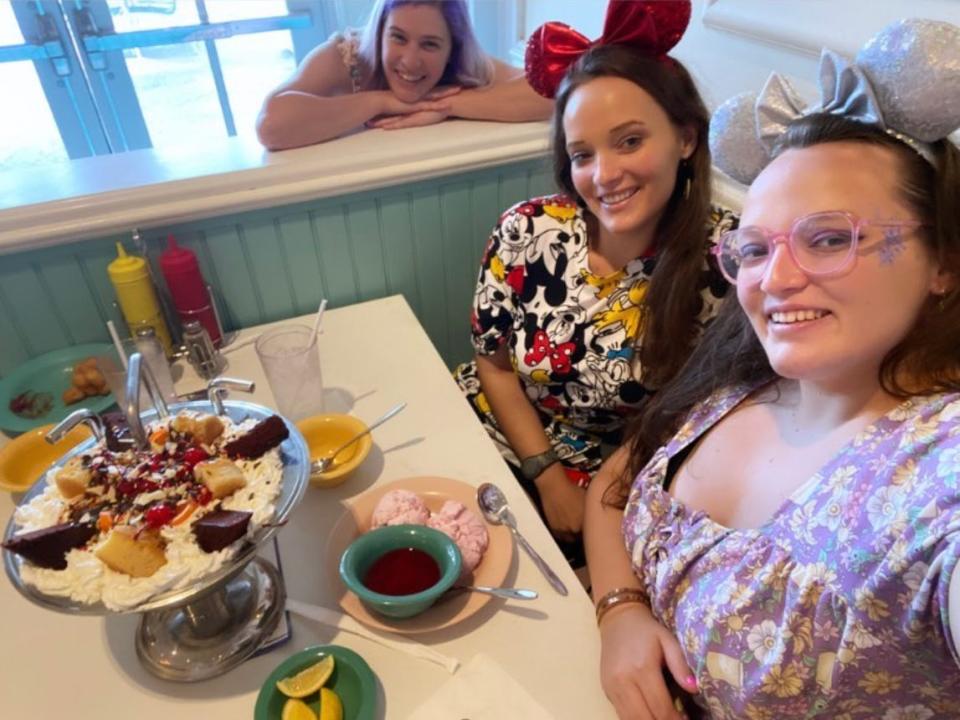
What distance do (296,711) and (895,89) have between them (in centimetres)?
87

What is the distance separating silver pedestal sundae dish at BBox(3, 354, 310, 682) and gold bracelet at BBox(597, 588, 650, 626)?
42 centimetres

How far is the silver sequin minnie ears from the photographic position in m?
0.60

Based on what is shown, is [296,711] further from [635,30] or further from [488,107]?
[488,107]

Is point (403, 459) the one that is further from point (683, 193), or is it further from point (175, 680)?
point (683, 193)

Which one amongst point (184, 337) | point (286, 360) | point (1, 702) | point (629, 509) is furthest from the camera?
point (184, 337)

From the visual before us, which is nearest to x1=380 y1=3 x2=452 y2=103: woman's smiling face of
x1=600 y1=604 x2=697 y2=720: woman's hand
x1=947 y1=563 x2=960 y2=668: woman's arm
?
x1=600 y1=604 x2=697 y2=720: woman's hand

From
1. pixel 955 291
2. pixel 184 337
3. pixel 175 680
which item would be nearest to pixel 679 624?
pixel 955 291

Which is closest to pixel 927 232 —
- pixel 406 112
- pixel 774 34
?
pixel 774 34

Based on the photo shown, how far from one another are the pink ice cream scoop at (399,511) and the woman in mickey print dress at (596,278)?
44 cm

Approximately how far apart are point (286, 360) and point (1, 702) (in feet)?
1.88

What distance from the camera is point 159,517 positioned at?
2.25 ft

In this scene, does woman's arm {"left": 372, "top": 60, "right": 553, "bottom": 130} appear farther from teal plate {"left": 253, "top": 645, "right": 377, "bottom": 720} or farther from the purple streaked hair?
teal plate {"left": 253, "top": 645, "right": 377, "bottom": 720}

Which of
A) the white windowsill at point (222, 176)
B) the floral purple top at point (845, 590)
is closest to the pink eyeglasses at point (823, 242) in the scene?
the floral purple top at point (845, 590)

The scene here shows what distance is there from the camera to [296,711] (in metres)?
0.68
